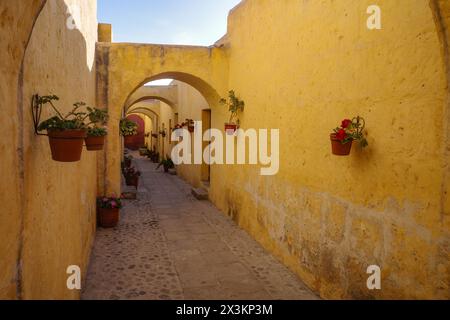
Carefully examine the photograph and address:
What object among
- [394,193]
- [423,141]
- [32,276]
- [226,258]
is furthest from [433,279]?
[226,258]

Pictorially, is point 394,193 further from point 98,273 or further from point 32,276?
point 98,273

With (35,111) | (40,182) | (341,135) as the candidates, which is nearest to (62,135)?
(35,111)

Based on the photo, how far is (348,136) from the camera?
3398 mm

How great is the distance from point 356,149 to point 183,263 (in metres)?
3.06

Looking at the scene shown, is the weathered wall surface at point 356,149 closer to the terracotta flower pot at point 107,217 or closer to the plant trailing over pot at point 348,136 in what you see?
the plant trailing over pot at point 348,136

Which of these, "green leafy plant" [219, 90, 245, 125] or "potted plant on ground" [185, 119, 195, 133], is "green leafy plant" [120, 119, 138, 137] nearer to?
"green leafy plant" [219, 90, 245, 125]

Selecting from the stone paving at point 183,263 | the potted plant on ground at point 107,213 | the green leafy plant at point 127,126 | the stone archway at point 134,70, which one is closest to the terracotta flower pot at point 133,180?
the stone paving at point 183,263

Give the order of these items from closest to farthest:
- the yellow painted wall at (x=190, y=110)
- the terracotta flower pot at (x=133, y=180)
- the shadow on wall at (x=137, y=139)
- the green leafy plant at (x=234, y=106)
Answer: the green leafy plant at (x=234, y=106), the terracotta flower pot at (x=133, y=180), the yellow painted wall at (x=190, y=110), the shadow on wall at (x=137, y=139)

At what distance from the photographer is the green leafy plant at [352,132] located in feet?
11.0

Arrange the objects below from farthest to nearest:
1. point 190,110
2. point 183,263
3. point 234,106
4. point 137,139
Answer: point 137,139, point 190,110, point 234,106, point 183,263

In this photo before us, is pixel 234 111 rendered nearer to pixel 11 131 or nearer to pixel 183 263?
pixel 183 263

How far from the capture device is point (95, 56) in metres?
7.40

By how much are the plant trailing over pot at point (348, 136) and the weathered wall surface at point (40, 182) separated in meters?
2.46

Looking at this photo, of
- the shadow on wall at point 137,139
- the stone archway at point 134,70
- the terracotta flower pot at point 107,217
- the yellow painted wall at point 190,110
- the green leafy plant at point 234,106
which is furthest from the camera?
the shadow on wall at point 137,139
